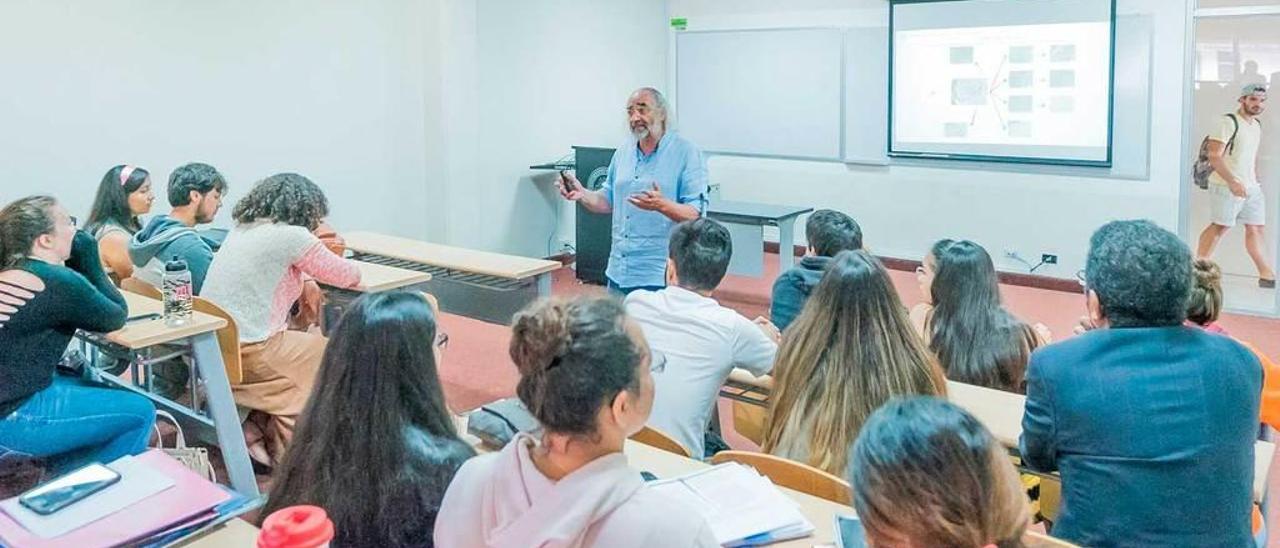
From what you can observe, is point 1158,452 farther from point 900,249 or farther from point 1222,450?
point 900,249

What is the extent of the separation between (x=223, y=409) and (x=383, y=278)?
94cm

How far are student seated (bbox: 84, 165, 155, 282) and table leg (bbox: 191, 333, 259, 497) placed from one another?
3.18 feet

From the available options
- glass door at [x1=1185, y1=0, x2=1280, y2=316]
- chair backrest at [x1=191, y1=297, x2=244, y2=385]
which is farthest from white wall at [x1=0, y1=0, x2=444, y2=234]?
glass door at [x1=1185, y1=0, x2=1280, y2=316]

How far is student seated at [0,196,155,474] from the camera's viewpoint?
272 cm

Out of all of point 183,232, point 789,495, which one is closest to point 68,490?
point 789,495

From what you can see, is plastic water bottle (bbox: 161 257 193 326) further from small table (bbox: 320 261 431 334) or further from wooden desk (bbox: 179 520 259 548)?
wooden desk (bbox: 179 520 259 548)

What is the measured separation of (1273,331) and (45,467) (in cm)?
592

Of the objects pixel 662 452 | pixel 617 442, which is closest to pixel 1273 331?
pixel 662 452

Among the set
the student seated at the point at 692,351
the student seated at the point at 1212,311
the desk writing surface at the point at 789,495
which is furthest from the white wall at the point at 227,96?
the student seated at the point at 1212,311

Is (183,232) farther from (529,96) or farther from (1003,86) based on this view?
(1003,86)

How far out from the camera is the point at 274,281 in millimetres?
3541

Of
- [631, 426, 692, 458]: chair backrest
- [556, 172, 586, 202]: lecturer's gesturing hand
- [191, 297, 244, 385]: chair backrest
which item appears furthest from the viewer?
[556, 172, 586, 202]: lecturer's gesturing hand

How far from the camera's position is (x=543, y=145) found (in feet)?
23.8

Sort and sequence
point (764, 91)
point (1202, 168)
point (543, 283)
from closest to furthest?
point (543, 283), point (1202, 168), point (764, 91)
